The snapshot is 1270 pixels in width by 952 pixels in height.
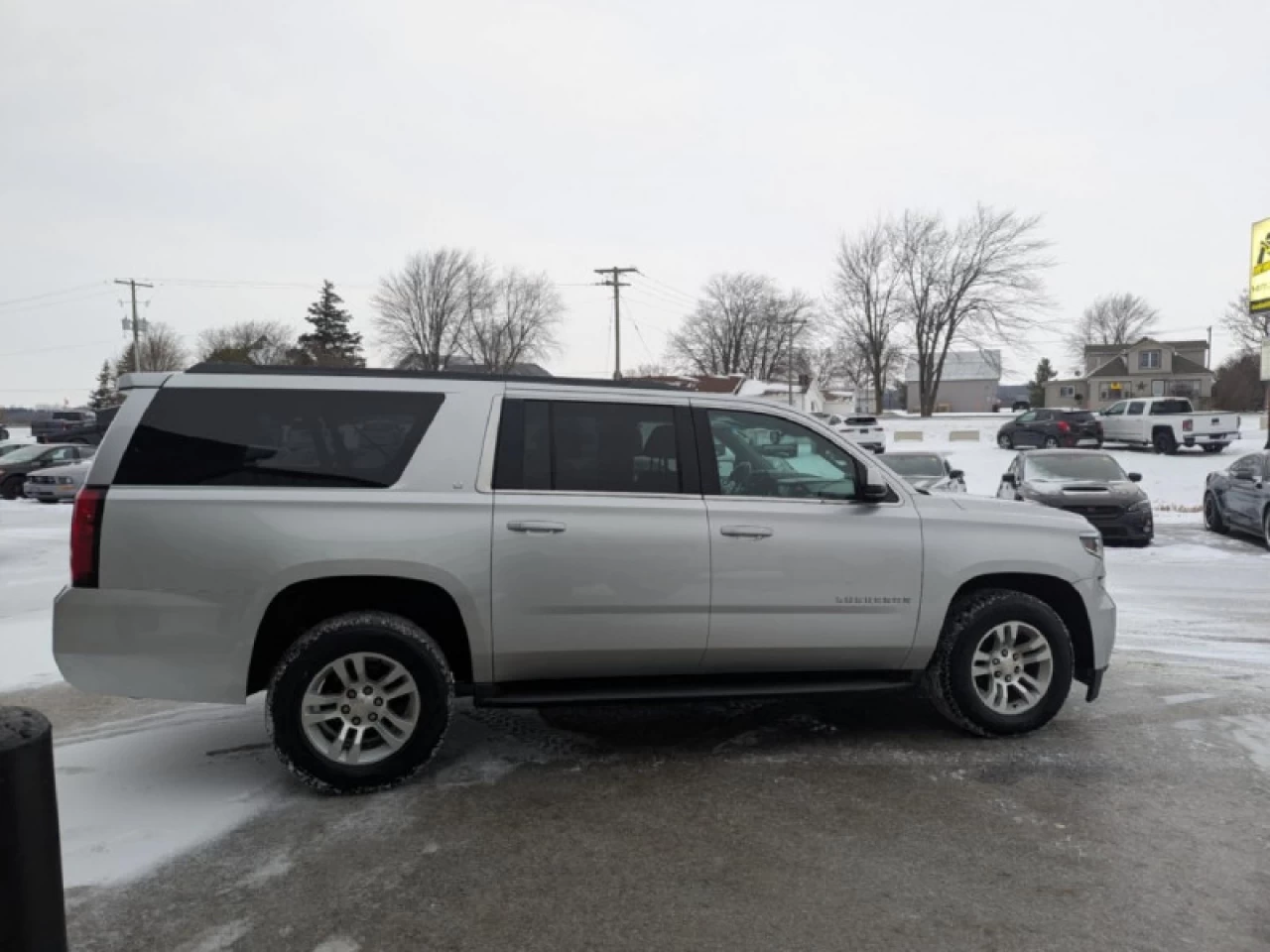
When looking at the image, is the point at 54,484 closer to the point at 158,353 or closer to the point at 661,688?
the point at 661,688

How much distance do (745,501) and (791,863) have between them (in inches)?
68.1

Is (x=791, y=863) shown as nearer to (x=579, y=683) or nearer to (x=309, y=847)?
(x=579, y=683)

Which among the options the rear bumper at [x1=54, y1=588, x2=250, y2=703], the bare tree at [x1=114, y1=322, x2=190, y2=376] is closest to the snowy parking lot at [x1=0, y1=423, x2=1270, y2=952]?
the rear bumper at [x1=54, y1=588, x2=250, y2=703]

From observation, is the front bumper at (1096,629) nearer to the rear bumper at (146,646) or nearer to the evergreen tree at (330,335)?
Result: the rear bumper at (146,646)

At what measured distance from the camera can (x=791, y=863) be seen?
3.38m

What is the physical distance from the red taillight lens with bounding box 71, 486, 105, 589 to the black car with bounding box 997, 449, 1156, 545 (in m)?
11.9

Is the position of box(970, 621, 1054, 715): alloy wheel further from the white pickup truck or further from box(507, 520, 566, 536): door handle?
the white pickup truck

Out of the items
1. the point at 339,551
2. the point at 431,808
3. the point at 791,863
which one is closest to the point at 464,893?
the point at 431,808

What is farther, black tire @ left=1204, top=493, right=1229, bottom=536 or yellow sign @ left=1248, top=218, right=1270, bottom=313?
yellow sign @ left=1248, top=218, right=1270, bottom=313

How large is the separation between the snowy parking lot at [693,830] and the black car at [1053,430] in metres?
28.7

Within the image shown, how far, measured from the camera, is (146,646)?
3807 millimetres

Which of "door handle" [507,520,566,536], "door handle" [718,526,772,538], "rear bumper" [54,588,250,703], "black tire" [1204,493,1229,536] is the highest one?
"door handle" [507,520,566,536]

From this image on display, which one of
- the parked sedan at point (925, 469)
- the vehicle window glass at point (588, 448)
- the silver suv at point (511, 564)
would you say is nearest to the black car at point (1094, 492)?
the parked sedan at point (925, 469)

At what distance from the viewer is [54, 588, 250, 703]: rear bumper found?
3.76 metres
